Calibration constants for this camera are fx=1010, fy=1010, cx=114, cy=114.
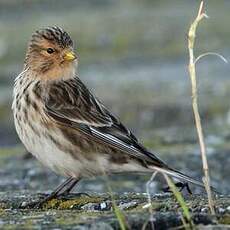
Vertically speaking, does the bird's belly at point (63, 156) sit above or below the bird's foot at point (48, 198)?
above

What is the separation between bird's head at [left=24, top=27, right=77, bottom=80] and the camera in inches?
297

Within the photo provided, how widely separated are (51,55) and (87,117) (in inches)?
28.9

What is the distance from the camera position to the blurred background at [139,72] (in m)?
9.76

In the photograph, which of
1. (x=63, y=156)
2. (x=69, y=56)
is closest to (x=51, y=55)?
(x=69, y=56)

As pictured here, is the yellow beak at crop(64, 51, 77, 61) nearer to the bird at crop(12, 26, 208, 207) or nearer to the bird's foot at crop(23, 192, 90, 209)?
the bird at crop(12, 26, 208, 207)

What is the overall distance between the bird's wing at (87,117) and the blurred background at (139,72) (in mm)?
1618

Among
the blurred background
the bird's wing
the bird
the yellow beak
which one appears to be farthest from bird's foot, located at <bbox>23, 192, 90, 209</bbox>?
the blurred background

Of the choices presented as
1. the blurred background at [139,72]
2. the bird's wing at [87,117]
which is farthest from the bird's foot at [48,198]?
the blurred background at [139,72]

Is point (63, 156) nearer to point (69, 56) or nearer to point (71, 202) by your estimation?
point (71, 202)

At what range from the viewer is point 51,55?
25.3ft

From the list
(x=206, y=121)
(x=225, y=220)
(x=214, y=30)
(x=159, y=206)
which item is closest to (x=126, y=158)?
(x=159, y=206)

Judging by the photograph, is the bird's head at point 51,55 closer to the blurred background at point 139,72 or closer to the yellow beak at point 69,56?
the yellow beak at point 69,56

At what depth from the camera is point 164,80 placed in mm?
15508

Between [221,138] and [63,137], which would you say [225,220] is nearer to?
[63,137]
